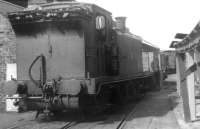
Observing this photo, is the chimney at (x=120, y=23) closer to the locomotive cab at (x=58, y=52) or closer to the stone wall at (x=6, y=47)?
the locomotive cab at (x=58, y=52)

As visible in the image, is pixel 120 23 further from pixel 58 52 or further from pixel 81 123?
pixel 81 123

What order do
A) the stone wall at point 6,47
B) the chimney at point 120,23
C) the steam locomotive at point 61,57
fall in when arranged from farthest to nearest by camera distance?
the stone wall at point 6,47 → the chimney at point 120,23 → the steam locomotive at point 61,57

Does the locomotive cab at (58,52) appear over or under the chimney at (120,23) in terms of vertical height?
under

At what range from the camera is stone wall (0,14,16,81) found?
43.3ft

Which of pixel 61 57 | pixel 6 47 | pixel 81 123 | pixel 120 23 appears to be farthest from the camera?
pixel 6 47

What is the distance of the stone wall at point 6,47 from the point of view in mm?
13203

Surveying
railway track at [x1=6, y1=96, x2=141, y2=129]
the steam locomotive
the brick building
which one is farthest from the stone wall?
railway track at [x1=6, y1=96, x2=141, y2=129]

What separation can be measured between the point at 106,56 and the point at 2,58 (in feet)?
18.4

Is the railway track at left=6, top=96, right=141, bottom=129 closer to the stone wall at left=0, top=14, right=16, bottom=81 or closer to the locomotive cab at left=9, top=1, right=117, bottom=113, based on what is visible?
the locomotive cab at left=9, top=1, right=117, bottom=113

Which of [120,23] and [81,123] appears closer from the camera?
[81,123]

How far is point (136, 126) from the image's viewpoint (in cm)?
845

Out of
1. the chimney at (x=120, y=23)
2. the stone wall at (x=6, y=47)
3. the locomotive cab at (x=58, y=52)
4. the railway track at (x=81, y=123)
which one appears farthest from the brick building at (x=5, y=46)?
the chimney at (x=120, y=23)

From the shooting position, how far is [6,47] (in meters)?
13.3

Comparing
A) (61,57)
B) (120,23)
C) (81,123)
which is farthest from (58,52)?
(120,23)
